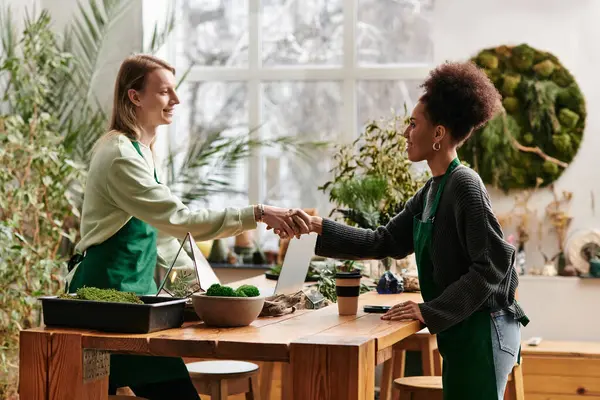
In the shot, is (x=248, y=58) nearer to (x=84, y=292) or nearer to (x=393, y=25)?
(x=393, y=25)

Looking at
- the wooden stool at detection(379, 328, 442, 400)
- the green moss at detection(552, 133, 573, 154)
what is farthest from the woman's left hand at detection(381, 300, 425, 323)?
the green moss at detection(552, 133, 573, 154)

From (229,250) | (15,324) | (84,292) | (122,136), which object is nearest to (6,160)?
(15,324)

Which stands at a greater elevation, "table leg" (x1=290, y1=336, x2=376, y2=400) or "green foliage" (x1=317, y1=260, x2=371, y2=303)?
"green foliage" (x1=317, y1=260, x2=371, y2=303)

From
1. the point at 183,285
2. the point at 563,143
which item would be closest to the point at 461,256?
the point at 183,285

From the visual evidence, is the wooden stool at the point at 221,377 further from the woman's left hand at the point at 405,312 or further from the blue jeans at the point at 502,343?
the blue jeans at the point at 502,343

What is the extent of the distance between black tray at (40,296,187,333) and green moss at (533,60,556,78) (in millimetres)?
4106

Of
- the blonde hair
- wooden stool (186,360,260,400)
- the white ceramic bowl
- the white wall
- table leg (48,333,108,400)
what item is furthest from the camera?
the white wall

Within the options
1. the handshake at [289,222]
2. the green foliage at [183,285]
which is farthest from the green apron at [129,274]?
the handshake at [289,222]

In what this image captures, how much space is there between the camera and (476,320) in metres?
2.68

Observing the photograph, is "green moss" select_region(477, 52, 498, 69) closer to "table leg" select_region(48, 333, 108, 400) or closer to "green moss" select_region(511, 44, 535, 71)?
"green moss" select_region(511, 44, 535, 71)

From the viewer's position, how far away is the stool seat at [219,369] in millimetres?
3496

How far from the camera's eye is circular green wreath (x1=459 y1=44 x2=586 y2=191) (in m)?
5.92

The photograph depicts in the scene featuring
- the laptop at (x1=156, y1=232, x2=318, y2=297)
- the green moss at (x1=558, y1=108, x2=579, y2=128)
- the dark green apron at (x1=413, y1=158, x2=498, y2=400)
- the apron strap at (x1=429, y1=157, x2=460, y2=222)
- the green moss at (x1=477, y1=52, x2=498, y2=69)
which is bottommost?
the dark green apron at (x1=413, y1=158, x2=498, y2=400)

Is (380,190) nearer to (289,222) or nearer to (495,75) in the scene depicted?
(289,222)
